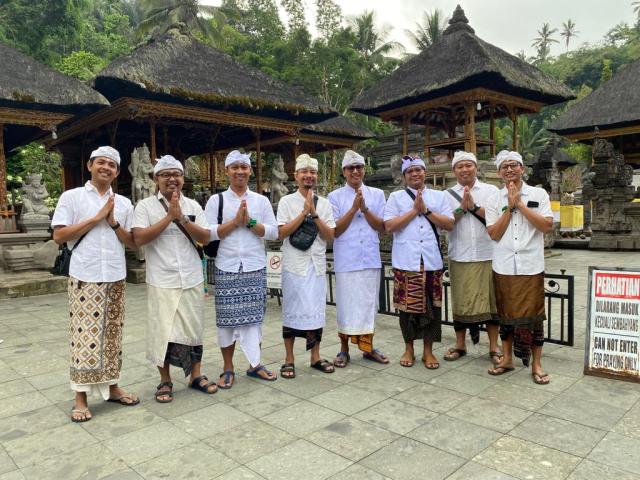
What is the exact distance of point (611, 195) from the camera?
14594 mm

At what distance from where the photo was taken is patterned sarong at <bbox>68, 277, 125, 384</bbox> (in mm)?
3479

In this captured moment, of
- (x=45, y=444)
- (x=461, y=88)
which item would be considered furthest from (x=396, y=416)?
(x=461, y=88)

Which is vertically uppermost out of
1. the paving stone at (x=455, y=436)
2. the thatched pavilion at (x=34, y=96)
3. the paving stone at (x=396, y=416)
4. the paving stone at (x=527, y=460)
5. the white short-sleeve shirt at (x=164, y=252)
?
the thatched pavilion at (x=34, y=96)

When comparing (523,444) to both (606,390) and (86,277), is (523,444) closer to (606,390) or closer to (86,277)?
(606,390)

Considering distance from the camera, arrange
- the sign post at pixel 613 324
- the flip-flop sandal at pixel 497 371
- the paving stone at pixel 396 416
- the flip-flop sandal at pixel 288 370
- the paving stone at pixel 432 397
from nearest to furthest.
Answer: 1. the paving stone at pixel 396 416
2. the paving stone at pixel 432 397
3. the sign post at pixel 613 324
4. the flip-flop sandal at pixel 497 371
5. the flip-flop sandal at pixel 288 370

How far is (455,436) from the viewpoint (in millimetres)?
3084

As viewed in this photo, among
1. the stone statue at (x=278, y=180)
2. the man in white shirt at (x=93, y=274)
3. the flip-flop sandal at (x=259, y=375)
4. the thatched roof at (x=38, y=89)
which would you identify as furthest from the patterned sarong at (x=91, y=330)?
the stone statue at (x=278, y=180)

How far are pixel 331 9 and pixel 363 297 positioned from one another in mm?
26250

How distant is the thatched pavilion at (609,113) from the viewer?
1482cm

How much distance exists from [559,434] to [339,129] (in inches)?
650

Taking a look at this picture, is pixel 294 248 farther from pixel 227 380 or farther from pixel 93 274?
pixel 93 274

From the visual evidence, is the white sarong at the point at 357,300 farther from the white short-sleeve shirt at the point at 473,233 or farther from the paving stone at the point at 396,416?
the paving stone at the point at 396,416

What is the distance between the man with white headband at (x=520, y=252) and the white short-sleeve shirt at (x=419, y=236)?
0.48 metres

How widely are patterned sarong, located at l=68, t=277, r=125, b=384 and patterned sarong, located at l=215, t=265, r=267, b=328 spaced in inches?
32.4
